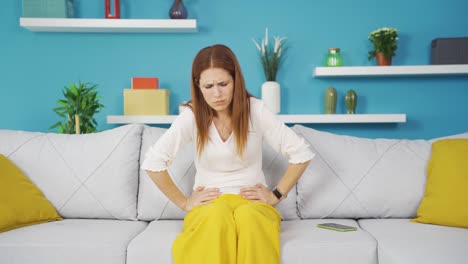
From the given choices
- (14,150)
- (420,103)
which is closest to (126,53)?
(14,150)

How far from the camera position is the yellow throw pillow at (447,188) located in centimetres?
195

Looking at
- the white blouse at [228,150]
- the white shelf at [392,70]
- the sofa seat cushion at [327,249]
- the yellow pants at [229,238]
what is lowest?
the sofa seat cushion at [327,249]

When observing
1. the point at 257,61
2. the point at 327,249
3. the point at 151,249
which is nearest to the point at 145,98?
the point at 257,61

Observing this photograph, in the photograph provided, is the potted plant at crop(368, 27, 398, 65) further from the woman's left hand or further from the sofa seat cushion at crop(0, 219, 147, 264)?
the sofa seat cushion at crop(0, 219, 147, 264)

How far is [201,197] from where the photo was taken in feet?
6.25

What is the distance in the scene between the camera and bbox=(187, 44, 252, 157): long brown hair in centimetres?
186

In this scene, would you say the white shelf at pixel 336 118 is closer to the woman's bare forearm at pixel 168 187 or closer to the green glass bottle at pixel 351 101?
the green glass bottle at pixel 351 101

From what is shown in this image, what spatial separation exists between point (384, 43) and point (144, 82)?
5.33 ft

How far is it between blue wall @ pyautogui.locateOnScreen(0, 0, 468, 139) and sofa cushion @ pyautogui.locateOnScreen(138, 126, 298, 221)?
3.35 ft

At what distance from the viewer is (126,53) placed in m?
3.16

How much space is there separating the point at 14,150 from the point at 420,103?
2.61m

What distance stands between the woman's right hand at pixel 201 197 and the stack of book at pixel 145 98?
1161 millimetres

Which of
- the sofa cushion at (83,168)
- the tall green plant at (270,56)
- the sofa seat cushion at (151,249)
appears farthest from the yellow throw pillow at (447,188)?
the sofa cushion at (83,168)

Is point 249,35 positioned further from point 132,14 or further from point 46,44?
point 46,44
